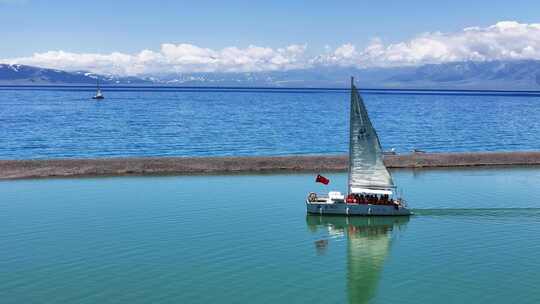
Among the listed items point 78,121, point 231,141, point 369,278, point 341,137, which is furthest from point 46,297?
point 78,121

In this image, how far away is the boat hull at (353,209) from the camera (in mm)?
62156

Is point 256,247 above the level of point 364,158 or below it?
below

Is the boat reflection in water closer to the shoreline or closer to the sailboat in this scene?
the sailboat

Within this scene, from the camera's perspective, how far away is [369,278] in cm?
4428

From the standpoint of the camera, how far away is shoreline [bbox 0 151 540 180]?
289 feet

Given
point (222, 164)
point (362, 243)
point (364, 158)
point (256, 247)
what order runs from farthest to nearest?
point (222, 164), point (364, 158), point (362, 243), point (256, 247)

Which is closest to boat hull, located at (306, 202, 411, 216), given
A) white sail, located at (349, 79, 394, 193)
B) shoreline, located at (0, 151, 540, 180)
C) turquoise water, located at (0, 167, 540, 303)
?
turquoise water, located at (0, 167, 540, 303)

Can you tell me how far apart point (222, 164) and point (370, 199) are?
1357 inches

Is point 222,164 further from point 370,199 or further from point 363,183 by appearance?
point 370,199

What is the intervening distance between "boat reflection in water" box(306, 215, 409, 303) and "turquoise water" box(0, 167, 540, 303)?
14 centimetres

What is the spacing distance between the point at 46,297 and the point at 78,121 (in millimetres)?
146575

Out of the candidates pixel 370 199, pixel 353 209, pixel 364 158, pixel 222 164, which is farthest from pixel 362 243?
pixel 222 164

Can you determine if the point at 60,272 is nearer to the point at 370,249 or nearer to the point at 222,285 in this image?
the point at 222,285

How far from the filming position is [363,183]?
6581cm
